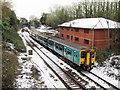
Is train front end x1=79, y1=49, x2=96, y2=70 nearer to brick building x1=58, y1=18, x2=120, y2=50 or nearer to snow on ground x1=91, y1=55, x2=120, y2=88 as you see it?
snow on ground x1=91, y1=55, x2=120, y2=88

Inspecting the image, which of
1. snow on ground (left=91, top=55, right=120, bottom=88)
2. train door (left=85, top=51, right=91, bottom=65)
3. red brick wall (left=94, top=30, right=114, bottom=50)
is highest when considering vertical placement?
red brick wall (left=94, top=30, right=114, bottom=50)

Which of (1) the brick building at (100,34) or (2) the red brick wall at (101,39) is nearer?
(1) the brick building at (100,34)

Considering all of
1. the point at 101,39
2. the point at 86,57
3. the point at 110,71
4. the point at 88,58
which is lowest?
the point at 110,71

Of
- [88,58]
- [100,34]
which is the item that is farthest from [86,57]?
[100,34]

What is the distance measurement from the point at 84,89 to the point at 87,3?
Result: 3703 centimetres

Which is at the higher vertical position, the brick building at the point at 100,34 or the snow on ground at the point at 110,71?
the brick building at the point at 100,34

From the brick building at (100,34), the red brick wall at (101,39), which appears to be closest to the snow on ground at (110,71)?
the red brick wall at (101,39)

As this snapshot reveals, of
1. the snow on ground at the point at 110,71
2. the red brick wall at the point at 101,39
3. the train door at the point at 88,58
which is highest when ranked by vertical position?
the red brick wall at the point at 101,39

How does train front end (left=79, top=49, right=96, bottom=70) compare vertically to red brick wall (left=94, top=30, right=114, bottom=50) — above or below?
below

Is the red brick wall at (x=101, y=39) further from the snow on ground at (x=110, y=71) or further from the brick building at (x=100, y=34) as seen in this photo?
the snow on ground at (x=110, y=71)

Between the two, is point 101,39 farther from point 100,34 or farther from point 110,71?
point 110,71

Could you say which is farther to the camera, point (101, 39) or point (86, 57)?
point (101, 39)

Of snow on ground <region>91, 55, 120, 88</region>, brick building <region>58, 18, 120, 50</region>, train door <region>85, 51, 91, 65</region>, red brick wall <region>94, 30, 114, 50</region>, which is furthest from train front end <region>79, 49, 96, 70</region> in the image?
red brick wall <region>94, 30, 114, 50</region>

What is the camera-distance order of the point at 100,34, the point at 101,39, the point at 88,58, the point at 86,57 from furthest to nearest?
the point at 101,39 < the point at 100,34 < the point at 88,58 < the point at 86,57
